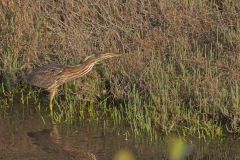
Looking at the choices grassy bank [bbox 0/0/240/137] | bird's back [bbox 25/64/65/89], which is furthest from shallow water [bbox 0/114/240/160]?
bird's back [bbox 25/64/65/89]

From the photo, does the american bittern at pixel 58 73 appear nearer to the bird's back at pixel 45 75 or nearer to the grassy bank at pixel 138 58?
the bird's back at pixel 45 75

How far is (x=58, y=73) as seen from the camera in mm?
8805

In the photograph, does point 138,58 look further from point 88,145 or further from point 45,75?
point 88,145

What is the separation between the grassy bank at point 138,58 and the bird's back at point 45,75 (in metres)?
0.29

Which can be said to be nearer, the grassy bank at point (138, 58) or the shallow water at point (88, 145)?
the shallow water at point (88, 145)

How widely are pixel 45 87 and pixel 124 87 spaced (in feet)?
3.21

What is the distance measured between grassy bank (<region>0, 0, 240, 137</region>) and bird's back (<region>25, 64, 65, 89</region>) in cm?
29

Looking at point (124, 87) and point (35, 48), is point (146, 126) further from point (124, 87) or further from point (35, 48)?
point (35, 48)

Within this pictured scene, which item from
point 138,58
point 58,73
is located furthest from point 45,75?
point 138,58

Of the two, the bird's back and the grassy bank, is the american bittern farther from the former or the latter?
the grassy bank

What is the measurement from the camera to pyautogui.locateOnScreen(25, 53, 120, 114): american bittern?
8.74 metres

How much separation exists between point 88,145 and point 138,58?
5.05ft

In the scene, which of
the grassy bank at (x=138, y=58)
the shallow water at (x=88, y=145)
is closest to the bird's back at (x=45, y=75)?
the grassy bank at (x=138, y=58)

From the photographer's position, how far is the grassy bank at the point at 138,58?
799 centimetres
